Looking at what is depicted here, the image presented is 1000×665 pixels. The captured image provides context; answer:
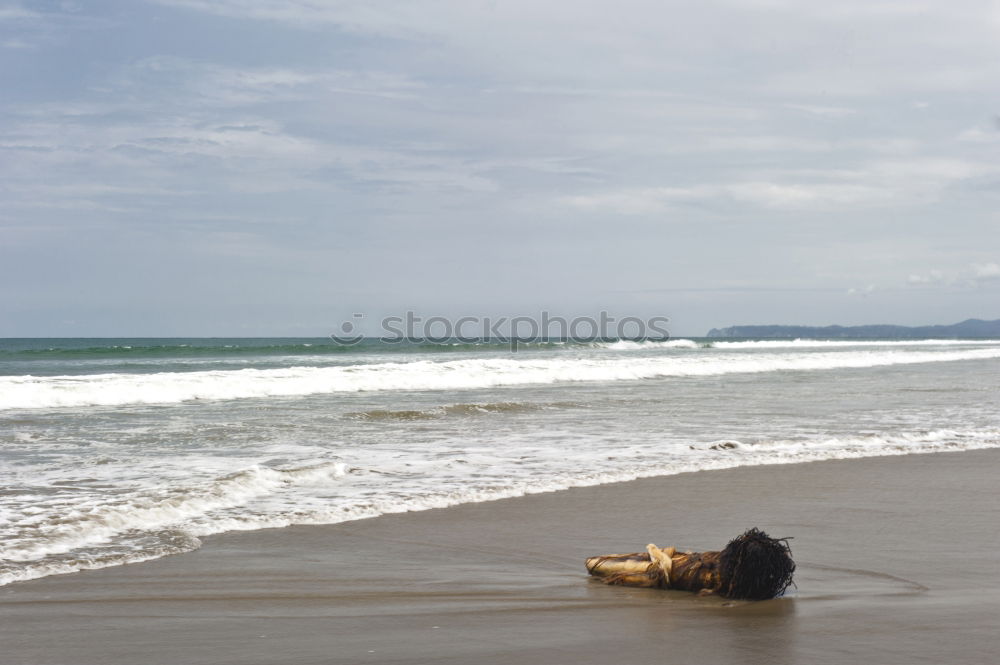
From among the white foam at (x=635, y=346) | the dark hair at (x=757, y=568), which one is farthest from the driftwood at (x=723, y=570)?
the white foam at (x=635, y=346)

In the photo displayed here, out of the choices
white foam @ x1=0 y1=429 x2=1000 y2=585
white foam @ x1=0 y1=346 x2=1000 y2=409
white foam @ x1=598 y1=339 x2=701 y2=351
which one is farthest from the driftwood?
white foam @ x1=598 y1=339 x2=701 y2=351

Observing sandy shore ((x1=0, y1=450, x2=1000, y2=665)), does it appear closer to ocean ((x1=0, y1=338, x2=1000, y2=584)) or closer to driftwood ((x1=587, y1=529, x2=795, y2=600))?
driftwood ((x1=587, y1=529, x2=795, y2=600))

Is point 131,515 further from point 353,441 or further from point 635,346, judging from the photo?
point 635,346

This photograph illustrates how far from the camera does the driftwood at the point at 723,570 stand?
14.0 ft

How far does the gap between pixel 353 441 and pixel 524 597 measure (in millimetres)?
7398

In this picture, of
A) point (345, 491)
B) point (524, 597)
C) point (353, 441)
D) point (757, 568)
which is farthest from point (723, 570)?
point (353, 441)

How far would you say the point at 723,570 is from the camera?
4.37 metres

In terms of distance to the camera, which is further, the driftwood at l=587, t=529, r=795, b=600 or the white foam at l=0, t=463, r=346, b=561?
the white foam at l=0, t=463, r=346, b=561

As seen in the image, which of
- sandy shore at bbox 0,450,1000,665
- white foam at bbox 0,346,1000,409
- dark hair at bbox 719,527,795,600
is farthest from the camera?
white foam at bbox 0,346,1000,409

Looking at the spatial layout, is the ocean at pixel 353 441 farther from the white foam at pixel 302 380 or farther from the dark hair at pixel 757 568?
the dark hair at pixel 757 568

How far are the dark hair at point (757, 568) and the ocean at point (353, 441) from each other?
3.26 meters

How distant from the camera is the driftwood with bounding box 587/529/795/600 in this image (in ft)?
14.0

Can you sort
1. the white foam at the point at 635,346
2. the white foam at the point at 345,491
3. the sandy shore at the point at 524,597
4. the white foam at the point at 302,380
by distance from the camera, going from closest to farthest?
the sandy shore at the point at 524,597
the white foam at the point at 345,491
the white foam at the point at 302,380
the white foam at the point at 635,346

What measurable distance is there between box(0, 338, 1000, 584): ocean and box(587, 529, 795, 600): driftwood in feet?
8.82
